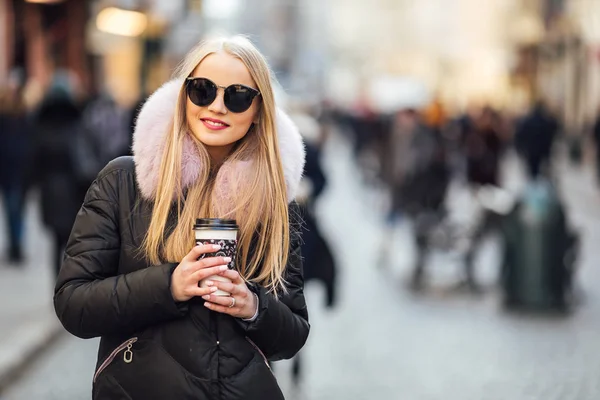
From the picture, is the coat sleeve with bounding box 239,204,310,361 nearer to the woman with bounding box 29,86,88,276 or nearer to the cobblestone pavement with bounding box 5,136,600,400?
the cobblestone pavement with bounding box 5,136,600,400

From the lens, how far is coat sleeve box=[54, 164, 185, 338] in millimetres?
3145

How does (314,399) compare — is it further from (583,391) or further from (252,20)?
(252,20)

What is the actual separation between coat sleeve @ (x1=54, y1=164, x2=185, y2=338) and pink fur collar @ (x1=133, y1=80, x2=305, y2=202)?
90 millimetres

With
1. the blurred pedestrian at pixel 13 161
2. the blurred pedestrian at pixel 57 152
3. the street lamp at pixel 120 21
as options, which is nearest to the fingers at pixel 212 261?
the blurred pedestrian at pixel 57 152

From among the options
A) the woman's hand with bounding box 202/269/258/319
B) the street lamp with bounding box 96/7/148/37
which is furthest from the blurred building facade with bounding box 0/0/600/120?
the woman's hand with bounding box 202/269/258/319

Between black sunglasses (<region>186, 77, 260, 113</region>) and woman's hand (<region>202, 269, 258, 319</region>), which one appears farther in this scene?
black sunglasses (<region>186, 77, 260, 113</region>)

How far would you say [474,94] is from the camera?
257ft

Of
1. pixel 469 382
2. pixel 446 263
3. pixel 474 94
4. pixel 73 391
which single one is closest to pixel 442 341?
pixel 469 382

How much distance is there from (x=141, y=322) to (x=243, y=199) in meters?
0.41

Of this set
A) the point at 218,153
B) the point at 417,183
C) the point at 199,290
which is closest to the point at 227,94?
the point at 218,153

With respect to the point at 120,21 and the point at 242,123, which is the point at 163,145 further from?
the point at 120,21

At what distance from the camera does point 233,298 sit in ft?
10.1

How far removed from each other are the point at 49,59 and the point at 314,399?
22603 mm

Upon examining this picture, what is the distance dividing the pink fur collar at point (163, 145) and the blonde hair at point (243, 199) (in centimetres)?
3
